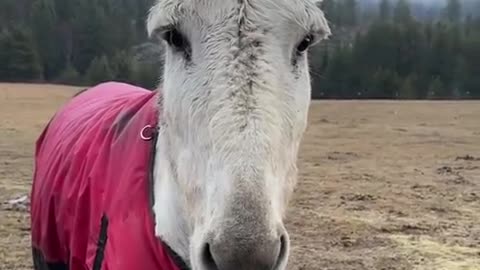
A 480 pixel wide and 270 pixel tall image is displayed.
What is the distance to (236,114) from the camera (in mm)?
1948

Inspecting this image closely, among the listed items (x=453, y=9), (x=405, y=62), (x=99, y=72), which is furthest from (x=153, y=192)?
(x=453, y=9)

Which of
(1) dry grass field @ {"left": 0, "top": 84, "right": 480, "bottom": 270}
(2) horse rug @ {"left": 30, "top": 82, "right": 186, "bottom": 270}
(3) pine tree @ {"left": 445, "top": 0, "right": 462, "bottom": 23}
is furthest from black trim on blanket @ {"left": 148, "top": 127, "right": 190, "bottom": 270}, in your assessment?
(3) pine tree @ {"left": 445, "top": 0, "right": 462, "bottom": 23}

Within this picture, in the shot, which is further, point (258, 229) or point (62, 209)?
point (62, 209)

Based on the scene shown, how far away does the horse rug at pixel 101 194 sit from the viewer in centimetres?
256

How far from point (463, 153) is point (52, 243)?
12.4 m

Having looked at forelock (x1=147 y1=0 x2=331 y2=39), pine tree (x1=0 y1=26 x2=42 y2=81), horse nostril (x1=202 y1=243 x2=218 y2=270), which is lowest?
pine tree (x1=0 y1=26 x2=42 y2=81)

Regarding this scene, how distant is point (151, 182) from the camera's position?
2.65 meters

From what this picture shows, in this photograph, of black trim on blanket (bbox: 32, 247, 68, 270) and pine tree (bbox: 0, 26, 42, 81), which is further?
pine tree (bbox: 0, 26, 42, 81)

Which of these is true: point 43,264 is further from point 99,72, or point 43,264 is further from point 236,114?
point 99,72

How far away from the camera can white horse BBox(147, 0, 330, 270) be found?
1831 mm

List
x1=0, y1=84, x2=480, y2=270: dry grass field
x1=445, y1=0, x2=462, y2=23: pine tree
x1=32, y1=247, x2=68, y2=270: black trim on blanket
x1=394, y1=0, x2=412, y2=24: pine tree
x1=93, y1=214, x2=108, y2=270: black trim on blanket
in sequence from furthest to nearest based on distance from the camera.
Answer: x1=445, y1=0, x2=462, y2=23: pine tree
x1=394, y1=0, x2=412, y2=24: pine tree
x1=0, y1=84, x2=480, y2=270: dry grass field
x1=32, y1=247, x2=68, y2=270: black trim on blanket
x1=93, y1=214, x2=108, y2=270: black trim on blanket

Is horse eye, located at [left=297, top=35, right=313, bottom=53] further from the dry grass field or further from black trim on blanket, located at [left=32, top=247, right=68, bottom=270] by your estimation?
the dry grass field

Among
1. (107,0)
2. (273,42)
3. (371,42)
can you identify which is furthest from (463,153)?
(107,0)

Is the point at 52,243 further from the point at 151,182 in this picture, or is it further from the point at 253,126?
the point at 253,126
